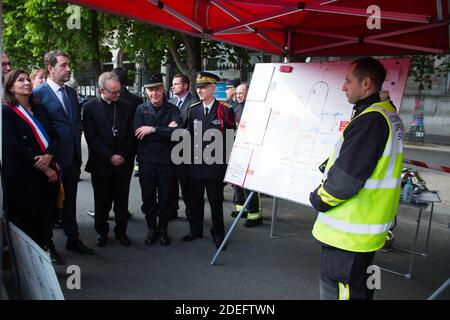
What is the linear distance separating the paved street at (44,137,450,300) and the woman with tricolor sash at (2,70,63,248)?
2.28 ft

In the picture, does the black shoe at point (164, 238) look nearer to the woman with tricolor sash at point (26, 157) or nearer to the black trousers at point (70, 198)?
the black trousers at point (70, 198)

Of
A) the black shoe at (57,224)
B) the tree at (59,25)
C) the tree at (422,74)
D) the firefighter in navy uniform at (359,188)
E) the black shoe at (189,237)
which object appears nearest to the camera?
the firefighter in navy uniform at (359,188)

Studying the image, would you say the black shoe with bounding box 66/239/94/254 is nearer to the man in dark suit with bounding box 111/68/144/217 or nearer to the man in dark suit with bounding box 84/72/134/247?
the man in dark suit with bounding box 84/72/134/247

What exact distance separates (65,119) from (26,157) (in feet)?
2.47

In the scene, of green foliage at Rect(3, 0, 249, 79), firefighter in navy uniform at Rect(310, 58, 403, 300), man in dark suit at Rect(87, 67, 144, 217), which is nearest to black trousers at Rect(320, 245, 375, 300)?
firefighter in navy uniform at Rect(310, 58, 403, 300)

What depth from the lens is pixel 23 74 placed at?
325 centimetres

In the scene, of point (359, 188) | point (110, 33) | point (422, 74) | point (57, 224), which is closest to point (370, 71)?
point (359, 188)

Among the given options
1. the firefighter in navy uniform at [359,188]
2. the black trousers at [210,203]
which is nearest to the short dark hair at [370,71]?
the firefighter in navy uniform at [359,188]

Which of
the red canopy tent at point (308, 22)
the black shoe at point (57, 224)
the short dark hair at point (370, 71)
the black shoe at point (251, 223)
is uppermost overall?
the red canopy tent at point (308, 22)

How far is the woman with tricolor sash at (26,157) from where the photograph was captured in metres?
3.16

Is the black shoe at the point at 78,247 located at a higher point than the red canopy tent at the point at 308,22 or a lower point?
lower

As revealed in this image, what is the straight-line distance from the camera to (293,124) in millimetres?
3285

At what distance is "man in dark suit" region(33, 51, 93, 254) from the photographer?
12.5ft
